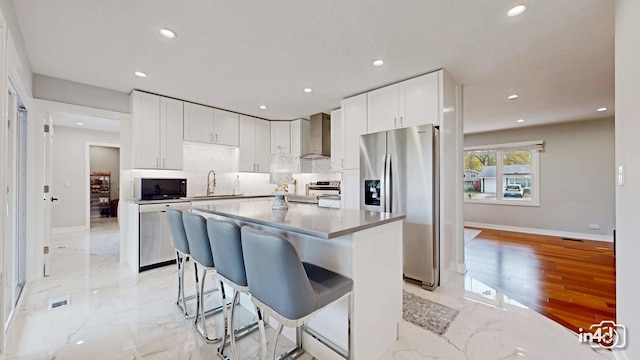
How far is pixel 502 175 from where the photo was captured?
20.6 ft

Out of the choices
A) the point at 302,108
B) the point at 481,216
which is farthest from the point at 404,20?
the point at 481,216

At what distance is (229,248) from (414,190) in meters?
2.14

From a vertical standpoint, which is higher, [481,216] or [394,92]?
[394,92]

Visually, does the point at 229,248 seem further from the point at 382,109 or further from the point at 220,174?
the point at 220,174

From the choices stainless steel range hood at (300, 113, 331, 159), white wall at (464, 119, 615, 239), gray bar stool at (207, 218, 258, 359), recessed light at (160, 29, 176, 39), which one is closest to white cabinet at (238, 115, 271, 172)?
stainless steel range hood at (300, 113, 331, 159)

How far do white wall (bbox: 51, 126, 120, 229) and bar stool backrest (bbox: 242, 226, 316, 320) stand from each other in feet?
22.8

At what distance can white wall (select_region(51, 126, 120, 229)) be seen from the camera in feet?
18.7

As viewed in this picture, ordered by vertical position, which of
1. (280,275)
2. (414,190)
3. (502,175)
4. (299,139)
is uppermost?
(299,139)

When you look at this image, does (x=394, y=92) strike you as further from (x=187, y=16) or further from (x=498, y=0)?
(x=187, y=16)

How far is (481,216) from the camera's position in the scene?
652cm

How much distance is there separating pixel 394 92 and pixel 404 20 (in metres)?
1.26

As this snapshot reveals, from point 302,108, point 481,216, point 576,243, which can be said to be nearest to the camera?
point 302,108

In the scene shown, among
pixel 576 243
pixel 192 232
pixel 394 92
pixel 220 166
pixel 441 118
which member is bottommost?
pixel 576 243

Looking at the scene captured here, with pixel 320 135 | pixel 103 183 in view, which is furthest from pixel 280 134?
pixel 103 183
